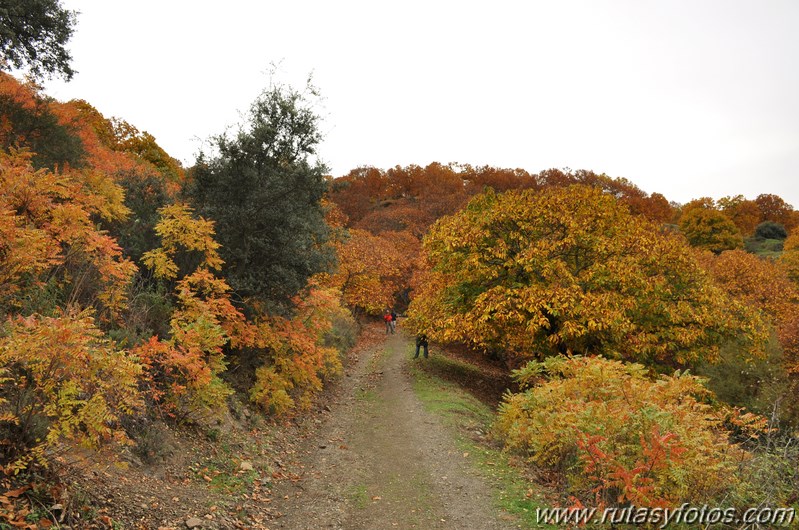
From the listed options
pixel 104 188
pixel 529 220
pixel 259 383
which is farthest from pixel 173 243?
pixel 529 220

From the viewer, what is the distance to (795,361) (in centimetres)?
1825

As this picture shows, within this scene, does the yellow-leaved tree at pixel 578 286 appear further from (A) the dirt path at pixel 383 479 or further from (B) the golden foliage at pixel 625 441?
(A) the dirt path at pixel 383 479

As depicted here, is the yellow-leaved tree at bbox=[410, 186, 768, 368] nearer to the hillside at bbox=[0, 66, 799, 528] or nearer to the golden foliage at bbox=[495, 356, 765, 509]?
the hillside at bbox=[0, 66, 799, 528]

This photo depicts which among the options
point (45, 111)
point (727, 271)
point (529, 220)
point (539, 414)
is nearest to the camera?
point (539, 414)

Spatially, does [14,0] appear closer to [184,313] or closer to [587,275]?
[184,313]

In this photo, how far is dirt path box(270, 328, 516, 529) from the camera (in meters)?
7.37

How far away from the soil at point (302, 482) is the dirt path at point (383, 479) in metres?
0.02

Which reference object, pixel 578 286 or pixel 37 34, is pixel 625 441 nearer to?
pixel 578 286

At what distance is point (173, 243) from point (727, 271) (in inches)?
1342

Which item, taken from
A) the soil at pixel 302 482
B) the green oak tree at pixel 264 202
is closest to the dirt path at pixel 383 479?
the soil at pixel 302 482

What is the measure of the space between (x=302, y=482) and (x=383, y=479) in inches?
64.1

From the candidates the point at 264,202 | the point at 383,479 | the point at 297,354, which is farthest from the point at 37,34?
the point at 383,479

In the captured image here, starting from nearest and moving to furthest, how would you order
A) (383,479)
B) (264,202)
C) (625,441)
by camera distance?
(625,441), (383,479), (264,202)

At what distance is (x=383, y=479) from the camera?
906cm
